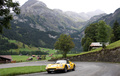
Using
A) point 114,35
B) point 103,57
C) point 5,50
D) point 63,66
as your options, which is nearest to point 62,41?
point 103,57

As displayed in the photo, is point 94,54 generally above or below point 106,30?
below

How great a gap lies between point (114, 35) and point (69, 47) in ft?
85.9

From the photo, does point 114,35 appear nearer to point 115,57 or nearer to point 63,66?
point 115,57

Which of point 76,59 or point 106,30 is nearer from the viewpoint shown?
point 106,30

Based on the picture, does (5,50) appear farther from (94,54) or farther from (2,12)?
(2,12)

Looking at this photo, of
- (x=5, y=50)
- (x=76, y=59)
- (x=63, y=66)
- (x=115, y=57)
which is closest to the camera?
(x=63, y=66)

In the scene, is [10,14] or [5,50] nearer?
[10,14]

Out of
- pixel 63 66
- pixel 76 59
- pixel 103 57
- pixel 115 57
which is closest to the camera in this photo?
pixel 63 66

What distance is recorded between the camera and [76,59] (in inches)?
2194

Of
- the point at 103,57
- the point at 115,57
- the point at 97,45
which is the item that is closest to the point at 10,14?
the point at 115,57

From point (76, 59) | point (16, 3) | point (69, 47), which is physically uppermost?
point (16, 3)

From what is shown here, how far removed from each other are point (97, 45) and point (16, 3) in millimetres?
62938

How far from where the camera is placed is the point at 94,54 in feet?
157

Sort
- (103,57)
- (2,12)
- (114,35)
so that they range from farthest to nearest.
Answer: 1. (114,35)
2. (103,57)
3. (2,12)
